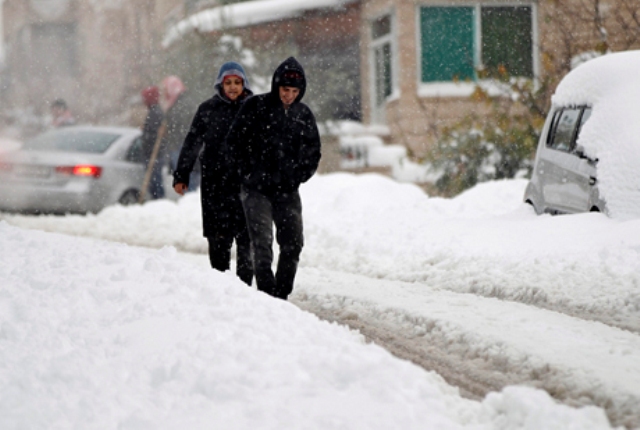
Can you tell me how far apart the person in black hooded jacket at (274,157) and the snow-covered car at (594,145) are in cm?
284

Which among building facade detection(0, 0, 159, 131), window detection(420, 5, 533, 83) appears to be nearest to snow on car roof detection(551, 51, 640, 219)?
window detection(420, 5, 533, 83)

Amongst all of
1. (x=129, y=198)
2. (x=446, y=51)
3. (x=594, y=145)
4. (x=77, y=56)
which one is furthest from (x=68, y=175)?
(x=77, y=56)

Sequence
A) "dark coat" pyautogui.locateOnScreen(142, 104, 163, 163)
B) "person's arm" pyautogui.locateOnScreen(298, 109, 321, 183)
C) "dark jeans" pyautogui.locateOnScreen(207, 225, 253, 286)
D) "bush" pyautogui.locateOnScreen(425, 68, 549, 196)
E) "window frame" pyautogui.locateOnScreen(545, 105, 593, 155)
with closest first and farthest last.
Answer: "person's arm" pyautogui.locateOnScreen(298, 109, 321, 183) → "dark jeans" pyautogui.locateOnScreen(207, 225, 253, 286) → "window frame" pyautogui.locateOnScreen(545, 105, 593, 155) → "bush" pyautogui.locateOnScreen(425, 68, 549, 196) → "dark coat" pyautogui.locateOnScreen(142, 104, 163, 163)

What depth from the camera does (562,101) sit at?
10141 mm

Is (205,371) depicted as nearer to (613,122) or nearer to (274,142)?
(274,142)

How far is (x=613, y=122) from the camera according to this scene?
29.5 feet

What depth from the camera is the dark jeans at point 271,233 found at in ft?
23.1

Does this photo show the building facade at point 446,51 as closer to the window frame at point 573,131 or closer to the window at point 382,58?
the window at point 382,58

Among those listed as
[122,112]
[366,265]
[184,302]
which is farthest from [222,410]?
[122,112]

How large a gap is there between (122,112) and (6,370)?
30.6 metres

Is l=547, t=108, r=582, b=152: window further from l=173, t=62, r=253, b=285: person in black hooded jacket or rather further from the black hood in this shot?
the black hood

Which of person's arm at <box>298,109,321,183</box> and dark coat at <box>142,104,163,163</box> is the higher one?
person's arm at <box>298,109,321,183</box>

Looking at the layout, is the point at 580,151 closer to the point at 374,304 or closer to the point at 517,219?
the point at 517,219

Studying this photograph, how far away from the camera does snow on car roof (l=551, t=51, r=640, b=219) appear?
8.51m
